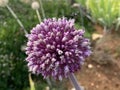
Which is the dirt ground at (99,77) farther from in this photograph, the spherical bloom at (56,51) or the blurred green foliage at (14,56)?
the spherical bloom at (56,51)

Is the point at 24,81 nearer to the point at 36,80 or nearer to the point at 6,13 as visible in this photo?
the point at 36,80

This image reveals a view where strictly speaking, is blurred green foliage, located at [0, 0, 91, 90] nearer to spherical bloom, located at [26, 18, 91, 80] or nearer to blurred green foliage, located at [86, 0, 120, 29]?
blurred green foliage, located at [86, 0, 120, 29]

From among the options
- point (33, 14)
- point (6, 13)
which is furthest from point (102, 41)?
point (6, 13)

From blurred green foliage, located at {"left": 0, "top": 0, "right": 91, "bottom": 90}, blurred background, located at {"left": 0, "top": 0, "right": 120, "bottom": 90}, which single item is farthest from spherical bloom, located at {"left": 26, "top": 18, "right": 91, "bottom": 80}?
blurred green foliage, located at {"left": 0, "top": 0, "right": 91, "bottom": 90}

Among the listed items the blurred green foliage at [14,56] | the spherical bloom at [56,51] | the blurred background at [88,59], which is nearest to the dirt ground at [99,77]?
the blurred background at [88,59]

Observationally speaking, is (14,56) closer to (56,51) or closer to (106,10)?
(106,10)
